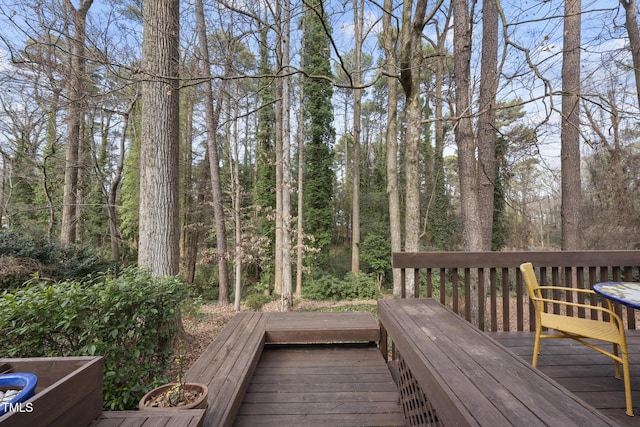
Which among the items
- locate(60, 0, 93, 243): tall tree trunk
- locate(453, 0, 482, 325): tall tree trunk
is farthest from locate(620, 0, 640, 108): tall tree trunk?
locate(60, 0, 93, 243): tall tree trunk

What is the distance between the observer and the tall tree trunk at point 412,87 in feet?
11.1

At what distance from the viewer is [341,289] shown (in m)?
9.61

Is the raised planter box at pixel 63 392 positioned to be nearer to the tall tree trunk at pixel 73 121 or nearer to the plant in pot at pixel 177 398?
the plant in pot at pixel 177 398

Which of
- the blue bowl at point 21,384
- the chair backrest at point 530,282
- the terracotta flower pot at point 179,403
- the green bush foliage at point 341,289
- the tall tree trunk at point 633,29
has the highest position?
the tall tree trunk at point 633,29

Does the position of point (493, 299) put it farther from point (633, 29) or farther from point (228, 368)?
point (633, 29)

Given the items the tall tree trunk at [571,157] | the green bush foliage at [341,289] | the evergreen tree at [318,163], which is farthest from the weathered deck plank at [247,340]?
the evergreen tree at [318,163]

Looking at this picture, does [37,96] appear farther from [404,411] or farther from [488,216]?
[488,216]

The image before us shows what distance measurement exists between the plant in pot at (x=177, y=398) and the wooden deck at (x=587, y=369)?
7.35 feet

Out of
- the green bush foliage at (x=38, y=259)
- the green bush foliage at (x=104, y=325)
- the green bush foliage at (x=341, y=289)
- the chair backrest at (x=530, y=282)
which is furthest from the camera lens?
the green bush foliage at (x=341, y=289)

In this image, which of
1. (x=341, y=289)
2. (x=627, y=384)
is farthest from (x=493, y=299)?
(x=341, y=289)

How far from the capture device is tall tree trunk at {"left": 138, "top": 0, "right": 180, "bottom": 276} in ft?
11.8

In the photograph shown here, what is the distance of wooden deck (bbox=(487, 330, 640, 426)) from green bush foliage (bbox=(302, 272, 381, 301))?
7.14 meters

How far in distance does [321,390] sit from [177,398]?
0.99 m

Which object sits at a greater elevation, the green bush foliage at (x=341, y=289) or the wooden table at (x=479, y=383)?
the wooden table at (x=479, y=383)
